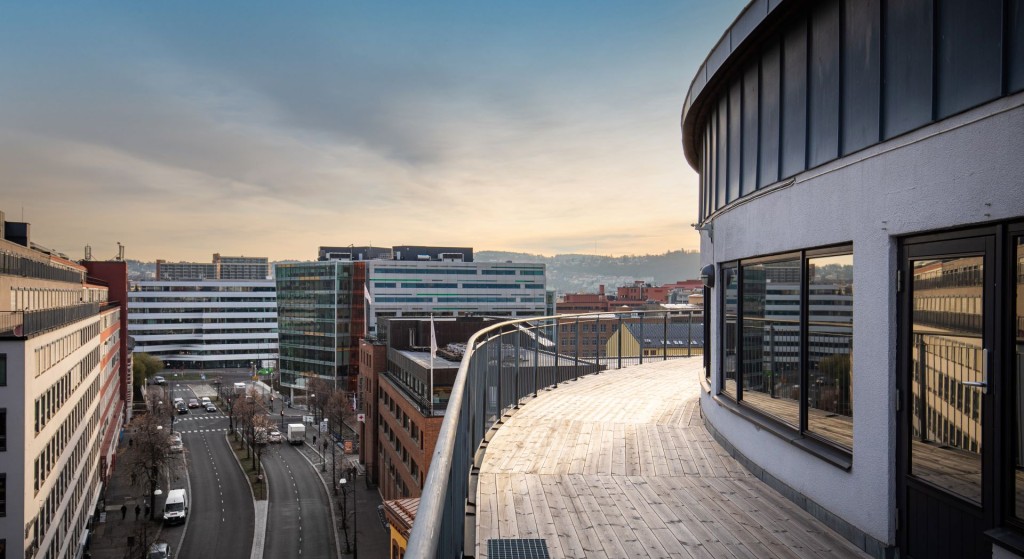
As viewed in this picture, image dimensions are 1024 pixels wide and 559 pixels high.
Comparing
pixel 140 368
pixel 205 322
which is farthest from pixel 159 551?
pixel 205 322

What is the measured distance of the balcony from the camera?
527 cm

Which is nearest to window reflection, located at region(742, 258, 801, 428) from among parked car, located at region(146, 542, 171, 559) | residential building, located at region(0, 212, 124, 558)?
residential building, located at region(0, 212, 124, 558)

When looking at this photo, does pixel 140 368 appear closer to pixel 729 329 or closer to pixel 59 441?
pixel 59 441

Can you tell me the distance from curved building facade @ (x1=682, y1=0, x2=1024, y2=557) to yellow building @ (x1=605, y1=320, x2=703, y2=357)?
32.4 feet

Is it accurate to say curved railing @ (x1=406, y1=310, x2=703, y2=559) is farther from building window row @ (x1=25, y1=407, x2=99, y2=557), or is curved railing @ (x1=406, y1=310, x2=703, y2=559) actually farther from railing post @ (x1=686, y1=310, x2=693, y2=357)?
building window row @ (x1=25, y1=407, x2=99, y2=557)

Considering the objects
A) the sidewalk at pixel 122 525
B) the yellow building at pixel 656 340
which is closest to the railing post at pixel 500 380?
the yellow building at pixel 656 340

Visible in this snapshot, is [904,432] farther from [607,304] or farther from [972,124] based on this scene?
[607,304]

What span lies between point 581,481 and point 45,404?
29.9 meters

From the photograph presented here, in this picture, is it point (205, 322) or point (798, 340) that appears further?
point (205, 322)

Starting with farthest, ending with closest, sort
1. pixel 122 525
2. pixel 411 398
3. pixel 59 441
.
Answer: pixel 122 525 → pixel 411 398 → pixel 59 441

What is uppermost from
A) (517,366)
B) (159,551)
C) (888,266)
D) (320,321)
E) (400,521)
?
(888,266)

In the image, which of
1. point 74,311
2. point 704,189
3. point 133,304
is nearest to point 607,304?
point 133,304

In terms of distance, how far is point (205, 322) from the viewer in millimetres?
127312

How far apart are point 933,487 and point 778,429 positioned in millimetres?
2383
